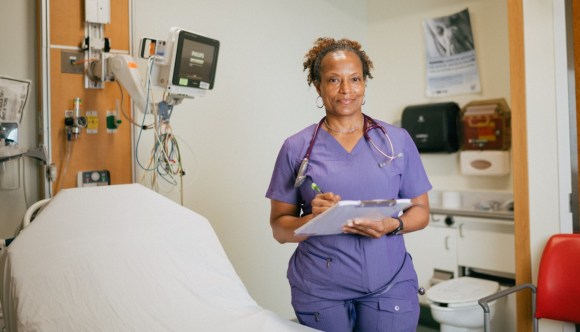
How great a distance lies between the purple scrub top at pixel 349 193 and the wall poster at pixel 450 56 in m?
1.76

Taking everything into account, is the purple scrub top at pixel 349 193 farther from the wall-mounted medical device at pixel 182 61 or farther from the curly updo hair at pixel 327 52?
the wall-mounted medical device at pixel 182 61

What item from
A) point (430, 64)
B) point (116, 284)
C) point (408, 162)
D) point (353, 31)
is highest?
point (353, 31)

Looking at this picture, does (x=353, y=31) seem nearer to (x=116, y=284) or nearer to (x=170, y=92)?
(x=170, y=92)

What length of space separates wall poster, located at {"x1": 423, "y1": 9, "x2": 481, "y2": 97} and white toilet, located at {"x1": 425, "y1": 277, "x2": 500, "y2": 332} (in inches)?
50.4

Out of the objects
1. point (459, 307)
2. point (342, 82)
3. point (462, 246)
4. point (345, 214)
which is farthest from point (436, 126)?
point (345, 214)

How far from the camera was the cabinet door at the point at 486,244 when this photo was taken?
279 centimetres

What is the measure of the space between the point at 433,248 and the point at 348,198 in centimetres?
178

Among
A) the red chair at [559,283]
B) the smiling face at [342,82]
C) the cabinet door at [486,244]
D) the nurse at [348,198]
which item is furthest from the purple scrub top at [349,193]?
the cabinet door at [486,244]

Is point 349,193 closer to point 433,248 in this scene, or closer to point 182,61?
point 182,61

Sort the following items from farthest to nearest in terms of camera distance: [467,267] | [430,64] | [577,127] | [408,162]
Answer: [430,64] → [467,267] → [577,127] → [408,162]

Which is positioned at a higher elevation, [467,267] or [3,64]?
[3,64]

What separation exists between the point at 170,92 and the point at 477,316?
1.79 m

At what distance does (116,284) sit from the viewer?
147 centimetres

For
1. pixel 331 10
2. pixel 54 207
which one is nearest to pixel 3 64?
pixel 54 207
